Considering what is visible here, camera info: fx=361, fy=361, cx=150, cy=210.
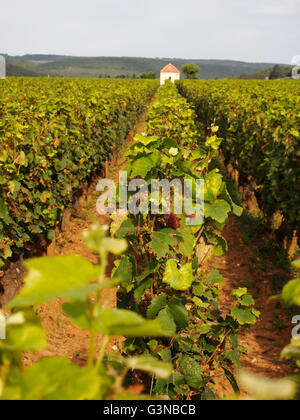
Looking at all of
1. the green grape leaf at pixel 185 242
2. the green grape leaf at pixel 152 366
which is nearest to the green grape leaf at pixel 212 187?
the green grape leaf at pixel 185 242

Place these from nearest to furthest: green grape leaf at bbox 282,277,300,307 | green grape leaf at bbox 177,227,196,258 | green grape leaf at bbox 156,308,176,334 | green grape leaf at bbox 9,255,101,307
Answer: green grape leaf at bbox 9,255,101,307, green grape leaf at bbox 282,277,300,307, green grape leaf at bbox 156,308,176,334, green grape leaf at bbox 177,227,196,258

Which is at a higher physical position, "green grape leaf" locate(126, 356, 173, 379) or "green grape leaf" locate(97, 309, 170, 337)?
"green grape leaf" locate(97, 309, 170, 337)

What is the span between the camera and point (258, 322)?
15.2 feet

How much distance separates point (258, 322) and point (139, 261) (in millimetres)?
2698

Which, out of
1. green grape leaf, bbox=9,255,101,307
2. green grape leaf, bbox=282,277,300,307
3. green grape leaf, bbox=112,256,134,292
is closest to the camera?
green grape leaf, bbox=9,255,101,307

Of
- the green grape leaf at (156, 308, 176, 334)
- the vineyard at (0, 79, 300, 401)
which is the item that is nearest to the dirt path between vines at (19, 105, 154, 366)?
the vineyard at (0, 79, 300, 401)

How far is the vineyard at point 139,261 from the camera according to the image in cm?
45

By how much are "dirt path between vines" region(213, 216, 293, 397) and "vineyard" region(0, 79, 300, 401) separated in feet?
0.31

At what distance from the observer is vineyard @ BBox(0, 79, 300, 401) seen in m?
0.45

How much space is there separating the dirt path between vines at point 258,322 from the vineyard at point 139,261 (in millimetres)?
95

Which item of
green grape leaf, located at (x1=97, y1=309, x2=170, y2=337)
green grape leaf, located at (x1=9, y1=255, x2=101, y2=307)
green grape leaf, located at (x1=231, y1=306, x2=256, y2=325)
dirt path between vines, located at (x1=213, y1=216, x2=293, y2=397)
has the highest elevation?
green grape leaf, located at (x1=9, y1=255, x2=101, y2=307)

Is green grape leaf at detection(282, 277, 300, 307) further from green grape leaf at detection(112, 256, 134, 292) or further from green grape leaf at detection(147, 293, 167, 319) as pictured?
green grape leaf at detection(112, 256, 134, 292)

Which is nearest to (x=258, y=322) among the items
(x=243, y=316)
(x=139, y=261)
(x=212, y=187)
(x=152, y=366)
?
(x=243, y=316)

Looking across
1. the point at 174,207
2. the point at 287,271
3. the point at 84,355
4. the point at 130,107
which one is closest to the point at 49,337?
the point at 84,355
